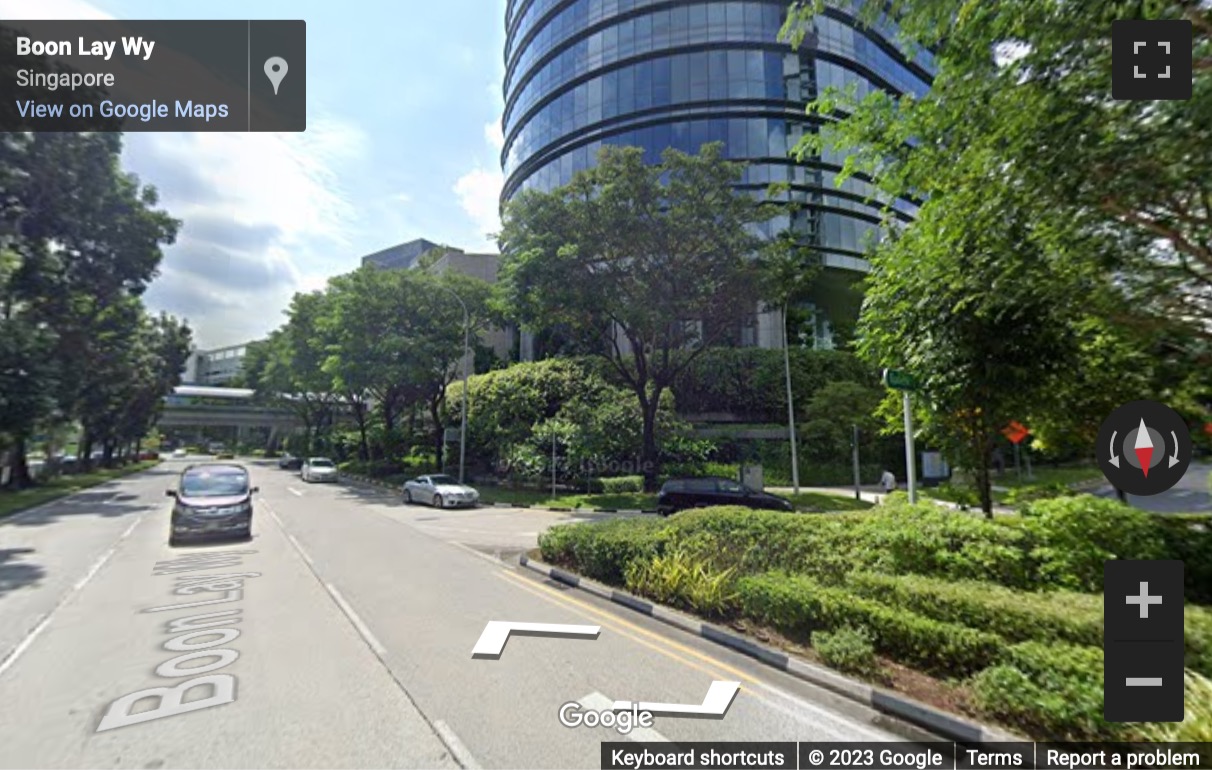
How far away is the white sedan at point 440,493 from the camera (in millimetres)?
22234

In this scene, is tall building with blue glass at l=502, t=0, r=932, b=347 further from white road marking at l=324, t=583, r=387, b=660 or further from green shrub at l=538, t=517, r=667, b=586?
white road marking at l=324, t=583, r=387, b=660

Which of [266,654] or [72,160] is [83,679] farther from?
[72,160]

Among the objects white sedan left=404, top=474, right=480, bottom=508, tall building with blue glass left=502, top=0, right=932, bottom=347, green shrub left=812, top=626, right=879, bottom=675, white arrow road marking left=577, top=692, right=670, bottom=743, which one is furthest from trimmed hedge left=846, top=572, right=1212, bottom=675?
tall building with blue glass left=502, top=0, right=932, bottom=347

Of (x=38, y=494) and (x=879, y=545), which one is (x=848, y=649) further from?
(x=38, y=494)

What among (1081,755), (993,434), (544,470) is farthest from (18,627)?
(544,470)

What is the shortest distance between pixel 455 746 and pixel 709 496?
1472cm

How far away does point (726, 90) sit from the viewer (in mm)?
40719

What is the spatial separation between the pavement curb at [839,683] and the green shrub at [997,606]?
3.67 ft

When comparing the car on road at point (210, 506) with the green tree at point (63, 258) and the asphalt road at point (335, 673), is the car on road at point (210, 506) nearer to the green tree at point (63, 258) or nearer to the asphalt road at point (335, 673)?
the asphalt road at point (335, 673)

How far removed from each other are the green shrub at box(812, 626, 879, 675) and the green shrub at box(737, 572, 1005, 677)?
0.17 meters

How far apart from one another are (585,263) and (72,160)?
19.5 meters

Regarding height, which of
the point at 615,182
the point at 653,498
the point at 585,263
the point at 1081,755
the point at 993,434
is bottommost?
the point at 653,498

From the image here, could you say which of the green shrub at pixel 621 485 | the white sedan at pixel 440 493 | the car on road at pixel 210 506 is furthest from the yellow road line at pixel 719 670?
the green shrub at pixel 621 485

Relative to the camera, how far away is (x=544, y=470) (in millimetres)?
26875
